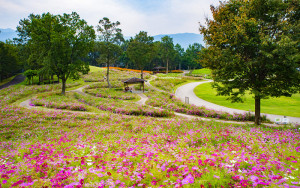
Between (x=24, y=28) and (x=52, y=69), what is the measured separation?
94.5 ft

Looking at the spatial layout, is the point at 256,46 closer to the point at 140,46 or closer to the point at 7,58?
→ the point at 140,46

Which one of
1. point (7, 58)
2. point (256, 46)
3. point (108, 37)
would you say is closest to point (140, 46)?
point (108, 37)

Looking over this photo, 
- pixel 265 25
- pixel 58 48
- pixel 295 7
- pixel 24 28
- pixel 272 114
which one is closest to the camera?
pixel 295 7

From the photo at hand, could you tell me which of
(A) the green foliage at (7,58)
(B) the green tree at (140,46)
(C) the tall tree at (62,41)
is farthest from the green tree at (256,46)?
(A) the green foliage at (7,58)

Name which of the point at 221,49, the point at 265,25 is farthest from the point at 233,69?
the point at 265,25

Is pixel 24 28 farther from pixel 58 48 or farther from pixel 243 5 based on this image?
pixel 243 5

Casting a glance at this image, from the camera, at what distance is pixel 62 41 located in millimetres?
33688

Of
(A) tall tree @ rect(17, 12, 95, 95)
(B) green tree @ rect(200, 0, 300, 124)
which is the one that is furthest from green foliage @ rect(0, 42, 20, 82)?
(B) green tree @ rect(200, 0, 300, 124)

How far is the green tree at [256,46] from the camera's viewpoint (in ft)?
39.6

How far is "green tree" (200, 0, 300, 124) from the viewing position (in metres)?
12.1

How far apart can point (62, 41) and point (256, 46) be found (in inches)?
1342

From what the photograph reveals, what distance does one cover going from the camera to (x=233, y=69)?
14336mm

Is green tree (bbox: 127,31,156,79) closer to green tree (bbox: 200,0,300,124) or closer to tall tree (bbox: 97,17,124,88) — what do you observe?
tall tree (bbox: 97,17,124,88)

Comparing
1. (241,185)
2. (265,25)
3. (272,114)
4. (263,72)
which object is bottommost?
(272,114)
